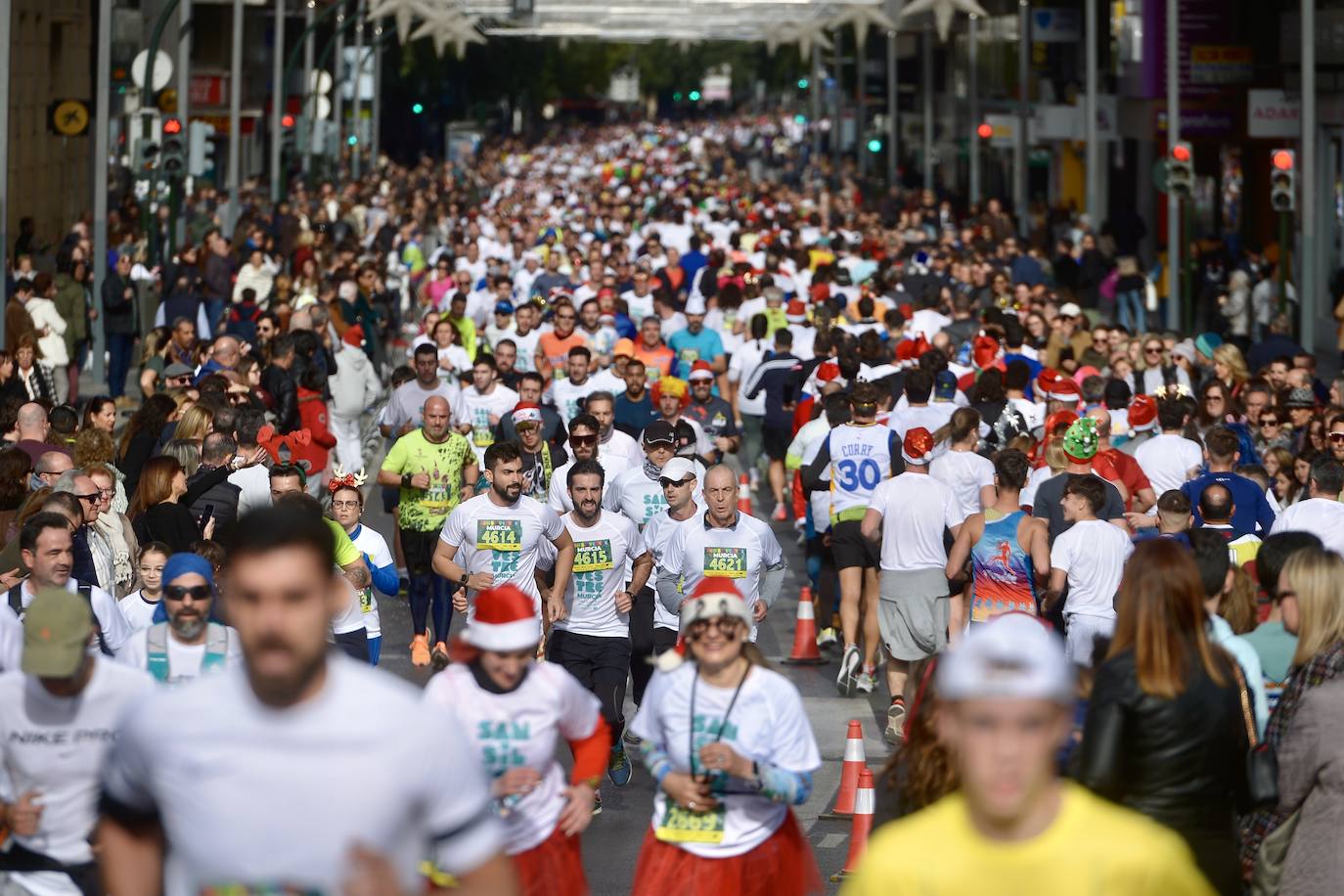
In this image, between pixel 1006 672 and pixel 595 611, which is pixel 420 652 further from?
pixel 1006 672

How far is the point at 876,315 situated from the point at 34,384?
300 inches

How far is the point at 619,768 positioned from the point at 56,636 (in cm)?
561

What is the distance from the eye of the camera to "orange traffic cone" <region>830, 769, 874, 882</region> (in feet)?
32.6

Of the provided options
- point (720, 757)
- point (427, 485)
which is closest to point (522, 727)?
point (720, 757)

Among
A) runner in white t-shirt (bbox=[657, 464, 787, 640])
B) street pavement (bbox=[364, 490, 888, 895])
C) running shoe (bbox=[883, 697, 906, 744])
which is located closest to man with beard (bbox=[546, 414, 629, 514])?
street pavement (bbox=[364, 490, 888, 895])

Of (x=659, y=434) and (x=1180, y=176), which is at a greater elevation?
(x=1180, y=176)

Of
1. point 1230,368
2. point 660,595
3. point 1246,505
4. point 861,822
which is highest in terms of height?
point 1230,368

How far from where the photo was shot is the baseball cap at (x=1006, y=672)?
3926mm

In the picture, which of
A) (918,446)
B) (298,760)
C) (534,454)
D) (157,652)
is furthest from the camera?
(534,454)

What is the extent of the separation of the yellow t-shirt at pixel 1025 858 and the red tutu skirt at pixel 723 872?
3263 millimetres

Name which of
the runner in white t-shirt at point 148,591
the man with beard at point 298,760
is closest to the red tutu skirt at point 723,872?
the runner in white t-shirt at point 148,591

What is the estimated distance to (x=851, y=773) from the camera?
10.8 m

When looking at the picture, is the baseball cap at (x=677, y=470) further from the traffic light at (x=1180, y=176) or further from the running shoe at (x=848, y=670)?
the traffic light at (x=1180, y=176)

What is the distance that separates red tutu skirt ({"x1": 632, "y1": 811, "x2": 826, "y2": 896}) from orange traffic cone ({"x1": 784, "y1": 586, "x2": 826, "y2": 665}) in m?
7.38
